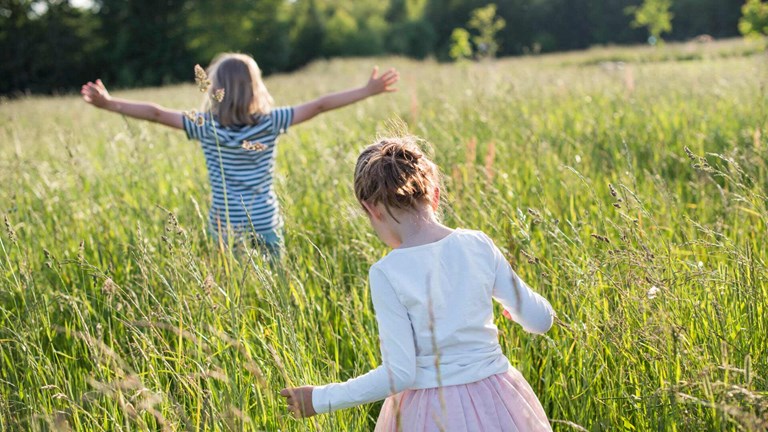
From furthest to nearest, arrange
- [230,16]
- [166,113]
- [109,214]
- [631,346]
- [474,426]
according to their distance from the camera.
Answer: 1. [230,16]
2. [109,214]
3. [166,113]
4. [631,346]
5. [474,426]

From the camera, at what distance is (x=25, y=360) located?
2291 mm

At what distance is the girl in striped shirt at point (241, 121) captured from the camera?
11.3 ft

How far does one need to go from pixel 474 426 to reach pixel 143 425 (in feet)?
2.73

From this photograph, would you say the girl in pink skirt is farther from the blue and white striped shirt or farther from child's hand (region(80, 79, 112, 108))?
child's hand (region(80, 79, 112, 108))

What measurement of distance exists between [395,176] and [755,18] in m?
13.6

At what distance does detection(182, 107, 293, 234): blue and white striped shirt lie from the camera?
3576mm

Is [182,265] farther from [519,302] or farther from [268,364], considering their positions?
[519,302]

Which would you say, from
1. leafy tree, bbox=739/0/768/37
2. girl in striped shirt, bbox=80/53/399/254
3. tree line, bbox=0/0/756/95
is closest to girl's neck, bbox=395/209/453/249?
girl in striped shirt, bbox=80/53/399/254

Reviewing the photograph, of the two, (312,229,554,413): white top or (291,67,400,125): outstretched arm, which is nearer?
(312,229,554,413): white top

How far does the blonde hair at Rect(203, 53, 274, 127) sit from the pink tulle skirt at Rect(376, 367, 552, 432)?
6.87 ft

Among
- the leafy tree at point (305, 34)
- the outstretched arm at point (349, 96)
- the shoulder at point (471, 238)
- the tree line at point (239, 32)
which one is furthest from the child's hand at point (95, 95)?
the leafy tree at point (305, 34)

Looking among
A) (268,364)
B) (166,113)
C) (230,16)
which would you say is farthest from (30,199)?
(230,16)

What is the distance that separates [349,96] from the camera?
3527 millimetres

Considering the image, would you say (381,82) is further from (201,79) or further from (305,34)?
(305,34)
